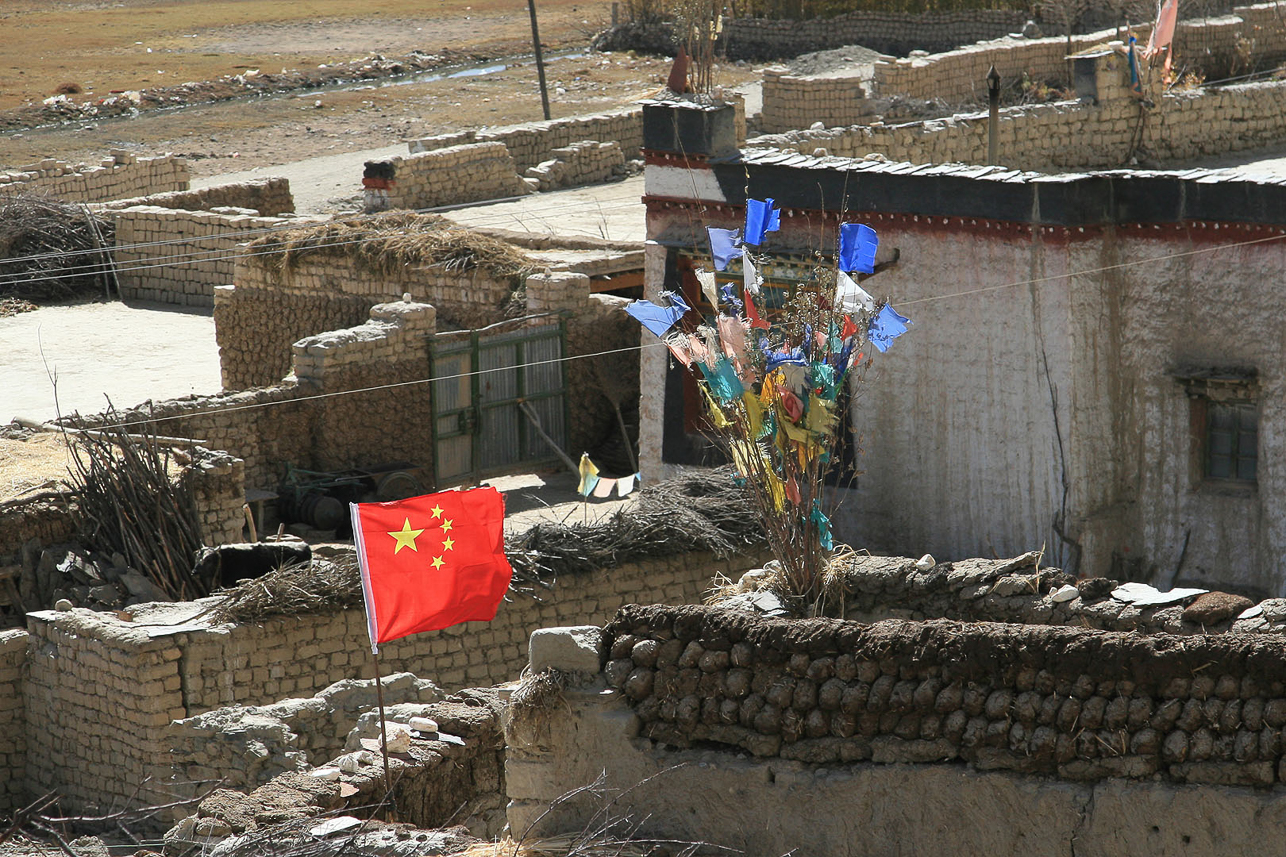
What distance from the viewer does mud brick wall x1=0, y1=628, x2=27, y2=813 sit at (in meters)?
11.2

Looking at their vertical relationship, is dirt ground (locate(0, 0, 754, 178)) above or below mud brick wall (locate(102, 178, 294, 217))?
above

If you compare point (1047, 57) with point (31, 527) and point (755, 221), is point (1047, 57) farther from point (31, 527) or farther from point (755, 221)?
point (31, 527)

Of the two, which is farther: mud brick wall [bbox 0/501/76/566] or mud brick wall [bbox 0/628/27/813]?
mud brick wall [bbox 0/501/76/566]

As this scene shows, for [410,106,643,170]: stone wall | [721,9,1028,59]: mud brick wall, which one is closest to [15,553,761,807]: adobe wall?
[410,106,643,170]: stone wall

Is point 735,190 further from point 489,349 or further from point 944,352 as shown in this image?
point 489,349

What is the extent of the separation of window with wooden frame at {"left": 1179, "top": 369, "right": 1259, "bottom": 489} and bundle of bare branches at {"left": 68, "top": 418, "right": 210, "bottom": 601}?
7.00 m

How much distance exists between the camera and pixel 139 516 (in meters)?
12.2

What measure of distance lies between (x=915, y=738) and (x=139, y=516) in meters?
7.14

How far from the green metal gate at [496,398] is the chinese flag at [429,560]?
280 inches

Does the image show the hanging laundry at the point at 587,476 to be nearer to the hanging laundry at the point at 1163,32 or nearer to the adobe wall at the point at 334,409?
the adobe wall at the point at 334,409

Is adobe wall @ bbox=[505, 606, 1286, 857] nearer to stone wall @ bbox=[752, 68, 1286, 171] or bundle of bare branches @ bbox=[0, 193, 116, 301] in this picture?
stone wall @ bbox=[752, 68, 1286, 171]

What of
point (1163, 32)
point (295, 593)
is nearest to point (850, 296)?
point (295, 593)

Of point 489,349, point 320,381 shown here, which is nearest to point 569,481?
point 489,349

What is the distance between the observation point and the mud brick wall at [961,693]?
6070 mm
